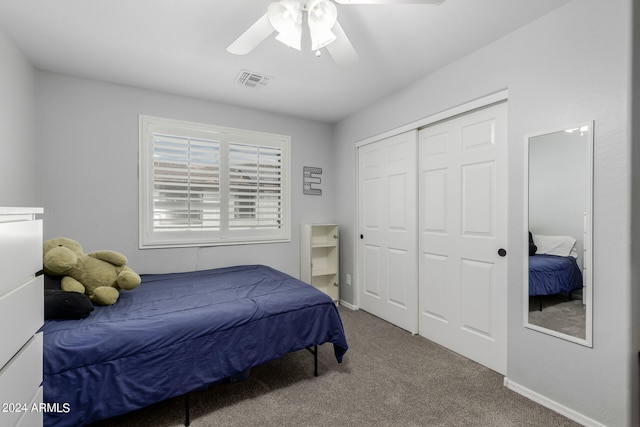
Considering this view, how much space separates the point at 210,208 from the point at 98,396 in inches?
82.2

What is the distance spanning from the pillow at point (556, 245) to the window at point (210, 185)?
8.56 ft

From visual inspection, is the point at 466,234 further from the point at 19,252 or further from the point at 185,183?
the point at 185,183

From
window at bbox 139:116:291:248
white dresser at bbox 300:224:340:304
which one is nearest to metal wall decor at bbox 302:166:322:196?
window at bbox 139:116:291:248

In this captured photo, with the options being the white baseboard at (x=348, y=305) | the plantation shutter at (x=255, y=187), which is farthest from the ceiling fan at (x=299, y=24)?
the white baseboard at (x=348, y=305)

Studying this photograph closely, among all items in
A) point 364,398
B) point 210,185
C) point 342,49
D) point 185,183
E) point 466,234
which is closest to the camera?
point 342,49

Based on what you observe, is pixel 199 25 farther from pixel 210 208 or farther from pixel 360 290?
pixel 360 290

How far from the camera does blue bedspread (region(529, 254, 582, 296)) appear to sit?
1.77m

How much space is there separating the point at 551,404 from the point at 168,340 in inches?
91.9

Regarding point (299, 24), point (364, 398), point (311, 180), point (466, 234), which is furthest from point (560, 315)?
point (311, 180)

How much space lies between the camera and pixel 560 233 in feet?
6.00

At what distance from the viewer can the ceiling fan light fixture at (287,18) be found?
5.07ft

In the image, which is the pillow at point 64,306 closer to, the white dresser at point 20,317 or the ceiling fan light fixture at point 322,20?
the white dresser at point 20,317

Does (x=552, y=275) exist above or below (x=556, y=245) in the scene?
below

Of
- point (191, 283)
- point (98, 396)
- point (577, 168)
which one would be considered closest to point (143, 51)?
point (191, 283)
